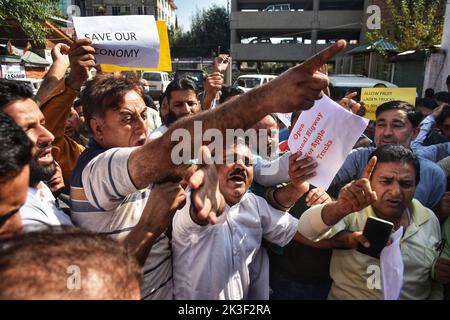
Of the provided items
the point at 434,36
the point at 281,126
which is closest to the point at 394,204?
the point at 281,126

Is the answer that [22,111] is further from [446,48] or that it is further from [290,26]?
[290,26]

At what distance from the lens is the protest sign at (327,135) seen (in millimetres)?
1441

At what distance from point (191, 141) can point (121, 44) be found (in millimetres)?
1222

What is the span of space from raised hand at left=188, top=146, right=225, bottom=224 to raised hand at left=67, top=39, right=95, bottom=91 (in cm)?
115

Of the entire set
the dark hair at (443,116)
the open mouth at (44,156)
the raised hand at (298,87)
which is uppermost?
the raised hand at (298,87)

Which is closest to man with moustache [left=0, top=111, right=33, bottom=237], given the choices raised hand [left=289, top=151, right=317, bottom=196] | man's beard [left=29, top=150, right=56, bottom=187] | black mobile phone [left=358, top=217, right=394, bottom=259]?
man's beard [left=29, top=150, right=56, bottom=187]

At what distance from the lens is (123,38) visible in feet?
6.83

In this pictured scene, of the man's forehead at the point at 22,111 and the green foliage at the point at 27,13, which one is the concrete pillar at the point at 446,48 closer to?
the man's forehead at the point at 22,111

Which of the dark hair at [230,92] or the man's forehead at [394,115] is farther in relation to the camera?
the dark hair at [230,92]

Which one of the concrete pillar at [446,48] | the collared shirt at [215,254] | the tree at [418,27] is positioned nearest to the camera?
the collared shirt at [215,254]

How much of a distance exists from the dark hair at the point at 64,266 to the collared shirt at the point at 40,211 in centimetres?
39

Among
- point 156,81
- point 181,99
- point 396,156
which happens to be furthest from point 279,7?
point 396,156

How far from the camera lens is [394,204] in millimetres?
1763

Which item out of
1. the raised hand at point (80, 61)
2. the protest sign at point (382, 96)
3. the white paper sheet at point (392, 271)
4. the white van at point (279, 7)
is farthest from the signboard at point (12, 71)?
the white van at point (279, 7)
